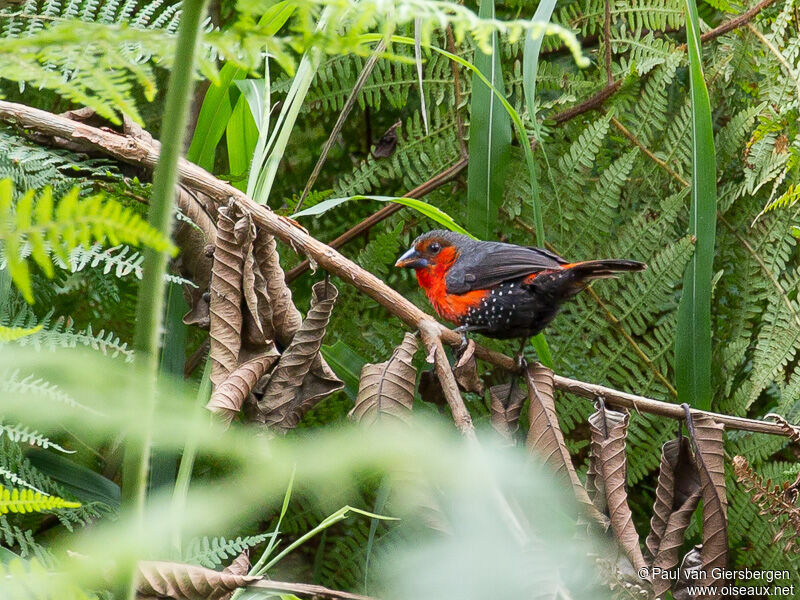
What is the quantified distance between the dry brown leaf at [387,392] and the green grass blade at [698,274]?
0.67m

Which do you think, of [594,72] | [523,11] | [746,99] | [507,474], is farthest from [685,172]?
[507,474]

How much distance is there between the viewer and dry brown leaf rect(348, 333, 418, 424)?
136cm

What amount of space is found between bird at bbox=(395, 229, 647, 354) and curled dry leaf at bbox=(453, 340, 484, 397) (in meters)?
0.34

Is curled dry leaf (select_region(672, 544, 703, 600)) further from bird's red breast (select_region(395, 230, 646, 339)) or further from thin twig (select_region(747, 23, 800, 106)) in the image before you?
thin twig (select_region(747, 23, 800, 106))

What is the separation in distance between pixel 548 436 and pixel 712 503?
12.8 inches

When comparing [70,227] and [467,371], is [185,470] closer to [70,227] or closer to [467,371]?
[467,371]

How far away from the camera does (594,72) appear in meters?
2.34

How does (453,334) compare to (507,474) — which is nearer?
(507,474)

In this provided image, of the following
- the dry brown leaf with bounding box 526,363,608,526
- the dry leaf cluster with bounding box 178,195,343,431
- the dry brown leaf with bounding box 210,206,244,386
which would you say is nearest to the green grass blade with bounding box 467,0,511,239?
the dry brown leaf with bounding box 526,363,608,526

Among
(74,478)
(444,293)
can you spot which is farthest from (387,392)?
(444,293)

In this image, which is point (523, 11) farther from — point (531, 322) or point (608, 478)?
point (608, 478)

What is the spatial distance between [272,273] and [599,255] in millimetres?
1132

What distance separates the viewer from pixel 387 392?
1373mm

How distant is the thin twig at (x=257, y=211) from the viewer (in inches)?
54.8
